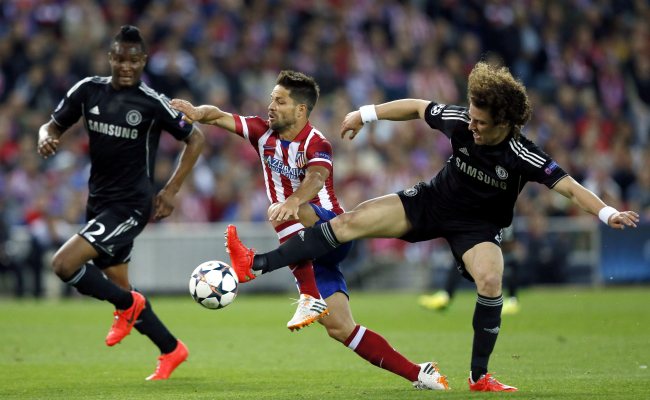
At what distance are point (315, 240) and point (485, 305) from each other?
49.2 inches

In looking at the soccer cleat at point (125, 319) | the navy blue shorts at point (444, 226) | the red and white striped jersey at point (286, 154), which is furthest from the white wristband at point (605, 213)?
the soccer cleat at point (125, 319)

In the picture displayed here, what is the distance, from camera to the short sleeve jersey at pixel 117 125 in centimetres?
923

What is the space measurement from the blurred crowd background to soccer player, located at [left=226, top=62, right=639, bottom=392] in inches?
480

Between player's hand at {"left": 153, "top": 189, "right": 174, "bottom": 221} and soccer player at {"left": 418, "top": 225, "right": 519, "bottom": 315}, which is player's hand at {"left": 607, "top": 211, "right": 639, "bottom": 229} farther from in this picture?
soccer player at {"left": 418, "top": 225, "right": 519, "bottom": 315}

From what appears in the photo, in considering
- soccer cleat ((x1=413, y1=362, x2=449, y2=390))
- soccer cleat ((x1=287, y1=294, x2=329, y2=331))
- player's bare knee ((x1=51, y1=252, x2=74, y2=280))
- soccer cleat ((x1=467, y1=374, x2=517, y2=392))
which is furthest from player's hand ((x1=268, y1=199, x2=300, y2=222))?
player's bare knee ((x1=51, y1=252, x2=74, y2=280))

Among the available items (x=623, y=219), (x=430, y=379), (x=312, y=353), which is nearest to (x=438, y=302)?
(x=312, y=353)

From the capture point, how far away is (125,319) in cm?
895

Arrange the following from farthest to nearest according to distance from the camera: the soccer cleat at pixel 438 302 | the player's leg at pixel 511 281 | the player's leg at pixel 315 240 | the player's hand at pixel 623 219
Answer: the player's leg at pixel 511 281
the soccer cleat at pixel 438 302
the player's leg at pixel 315 240
the player's hand at pixel 623 219

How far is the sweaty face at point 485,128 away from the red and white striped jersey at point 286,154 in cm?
109

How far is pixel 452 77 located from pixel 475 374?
16352mm

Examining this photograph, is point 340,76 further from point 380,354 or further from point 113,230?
point 380,354

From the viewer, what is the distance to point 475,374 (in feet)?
25.4

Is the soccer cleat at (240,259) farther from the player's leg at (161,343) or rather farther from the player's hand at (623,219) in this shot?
the player's hand at (623,219)

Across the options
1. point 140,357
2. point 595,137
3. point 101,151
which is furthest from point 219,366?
point 595,137
